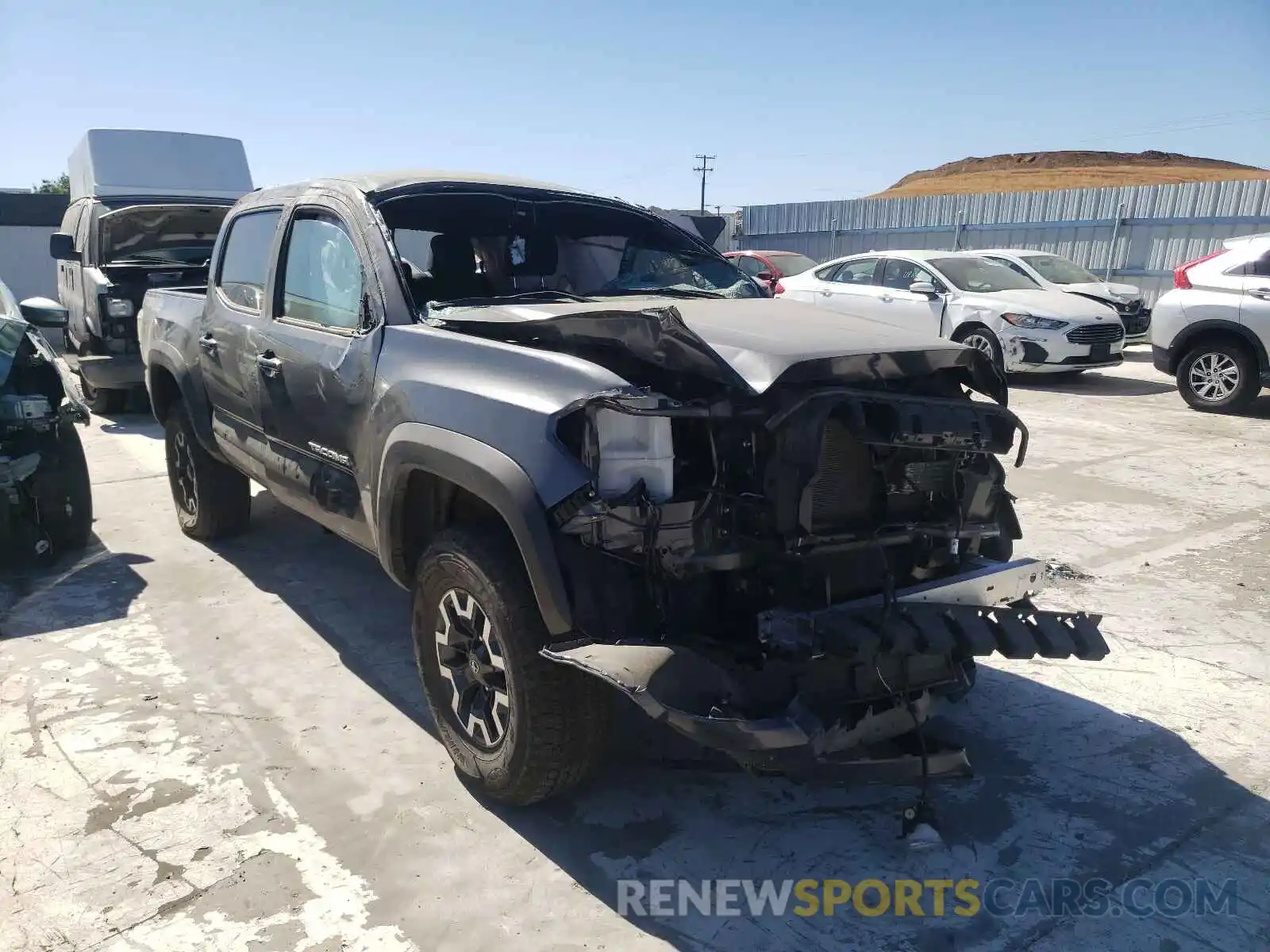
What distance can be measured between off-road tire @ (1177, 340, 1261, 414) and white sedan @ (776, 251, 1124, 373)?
4.05 ft

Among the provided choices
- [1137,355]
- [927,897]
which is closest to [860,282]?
[1137,355]

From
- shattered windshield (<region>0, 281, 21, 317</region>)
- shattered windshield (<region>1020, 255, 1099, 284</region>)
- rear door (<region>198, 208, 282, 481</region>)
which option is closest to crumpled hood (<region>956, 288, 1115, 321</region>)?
shattered windshield (<region>1020, 255, 1099, 284</region>)

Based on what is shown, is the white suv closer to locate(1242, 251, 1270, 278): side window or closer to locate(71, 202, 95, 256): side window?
locate(1242, 251, 1270, 278): side window

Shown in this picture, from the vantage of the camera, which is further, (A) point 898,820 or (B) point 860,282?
(B) point 860,282

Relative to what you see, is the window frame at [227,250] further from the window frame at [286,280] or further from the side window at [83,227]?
the side window at [83,227]

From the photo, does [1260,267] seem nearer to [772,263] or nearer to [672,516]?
[772,263]

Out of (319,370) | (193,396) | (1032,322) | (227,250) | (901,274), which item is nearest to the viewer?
(319,370)

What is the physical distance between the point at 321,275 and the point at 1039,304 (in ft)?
31.2

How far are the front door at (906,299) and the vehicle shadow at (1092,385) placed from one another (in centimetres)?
131

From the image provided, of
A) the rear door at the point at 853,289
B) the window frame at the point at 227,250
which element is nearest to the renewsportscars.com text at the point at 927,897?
the window frame at the point at 227,250

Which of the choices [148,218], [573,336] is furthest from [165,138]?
[573,336]

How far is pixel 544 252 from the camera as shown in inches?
160

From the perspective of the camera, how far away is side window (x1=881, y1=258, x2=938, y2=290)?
11.7 metres

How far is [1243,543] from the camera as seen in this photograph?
5.44 meters
